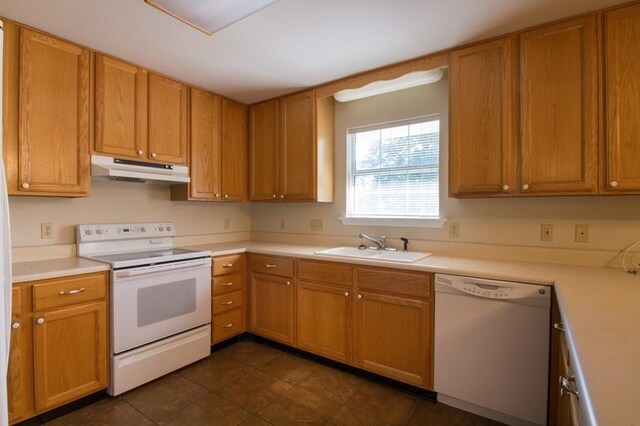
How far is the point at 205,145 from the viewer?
310 centimetres

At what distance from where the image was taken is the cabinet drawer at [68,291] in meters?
1.88

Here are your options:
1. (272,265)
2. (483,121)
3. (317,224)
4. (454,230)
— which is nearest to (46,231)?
(272,265)

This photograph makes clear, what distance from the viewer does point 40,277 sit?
1.88 metres

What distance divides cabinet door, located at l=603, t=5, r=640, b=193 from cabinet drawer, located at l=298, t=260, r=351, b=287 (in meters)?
1.68

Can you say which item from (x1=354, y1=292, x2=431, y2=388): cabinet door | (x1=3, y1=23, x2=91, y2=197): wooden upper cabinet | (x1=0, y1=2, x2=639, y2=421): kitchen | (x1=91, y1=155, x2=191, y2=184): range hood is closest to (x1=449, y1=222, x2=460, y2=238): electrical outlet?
(x1=0, y1=2, x2=639, y2=421): kitchen

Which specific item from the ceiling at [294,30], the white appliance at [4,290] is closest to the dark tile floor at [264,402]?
the white appliance at [4,290]

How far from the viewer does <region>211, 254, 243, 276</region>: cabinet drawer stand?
9.34 feet

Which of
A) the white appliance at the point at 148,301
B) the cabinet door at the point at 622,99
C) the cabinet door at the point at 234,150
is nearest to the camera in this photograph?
the cabinet door at the point at 622,99

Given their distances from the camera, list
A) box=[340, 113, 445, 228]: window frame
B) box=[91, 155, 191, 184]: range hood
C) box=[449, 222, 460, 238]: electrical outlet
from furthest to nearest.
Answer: box=[340, 113, 445, 228]: window frame → box=[449, 222, 460, 238]: electrical outlet → box=[91, 155, 191, 184]: range hood

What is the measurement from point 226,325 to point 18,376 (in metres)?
1.40

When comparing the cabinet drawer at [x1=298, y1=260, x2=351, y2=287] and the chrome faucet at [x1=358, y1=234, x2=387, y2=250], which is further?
the chrome faucet at [x1=358, y1=234, x2=387, y2=250]

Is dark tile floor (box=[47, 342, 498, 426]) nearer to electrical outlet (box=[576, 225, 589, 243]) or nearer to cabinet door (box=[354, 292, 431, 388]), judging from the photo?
cabinet door (box=[354, 292, 431, 388])

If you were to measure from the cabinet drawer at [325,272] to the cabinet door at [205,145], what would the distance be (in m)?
Result: 1.18

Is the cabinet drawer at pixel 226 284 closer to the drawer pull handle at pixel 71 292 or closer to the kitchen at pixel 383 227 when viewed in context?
the kitchen at pixel 383 227
